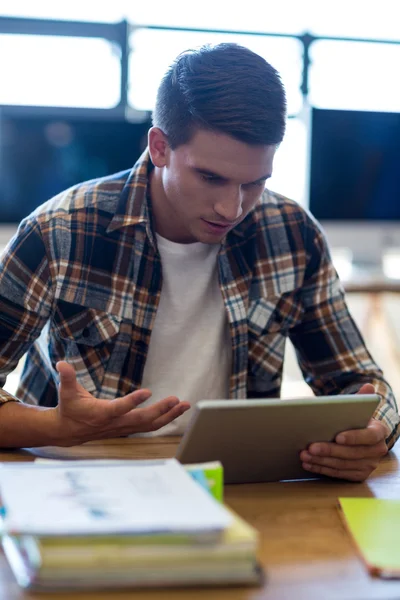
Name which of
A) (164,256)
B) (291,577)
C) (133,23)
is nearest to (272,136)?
(164,256)

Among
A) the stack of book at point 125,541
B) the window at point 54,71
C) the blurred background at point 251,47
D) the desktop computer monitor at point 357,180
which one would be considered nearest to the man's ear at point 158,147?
the stack of book at point 125,541

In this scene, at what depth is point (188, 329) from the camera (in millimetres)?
1470

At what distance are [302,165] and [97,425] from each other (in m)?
2.29

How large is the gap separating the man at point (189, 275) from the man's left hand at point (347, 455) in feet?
0.36

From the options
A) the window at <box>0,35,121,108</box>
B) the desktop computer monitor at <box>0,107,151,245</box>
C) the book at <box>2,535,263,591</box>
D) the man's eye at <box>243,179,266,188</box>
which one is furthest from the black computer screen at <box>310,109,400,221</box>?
the book at <box>2,535,263,591</box>

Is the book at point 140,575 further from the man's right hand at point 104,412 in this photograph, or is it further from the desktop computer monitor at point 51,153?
the desktop computer monitor at point 51,153

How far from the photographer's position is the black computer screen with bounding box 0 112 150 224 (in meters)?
2.81

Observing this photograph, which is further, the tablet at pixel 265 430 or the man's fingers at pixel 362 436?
the man's fingers at pixel 362 436

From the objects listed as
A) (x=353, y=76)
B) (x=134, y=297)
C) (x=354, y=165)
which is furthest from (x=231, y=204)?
(x=353, y=76)

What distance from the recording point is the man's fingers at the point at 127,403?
953 millimetres

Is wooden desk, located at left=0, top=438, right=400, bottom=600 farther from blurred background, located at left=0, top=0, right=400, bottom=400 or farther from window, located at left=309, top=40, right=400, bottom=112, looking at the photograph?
window, located at left=309, top=40, right=400, bottom=112

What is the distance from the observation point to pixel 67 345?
1.40 m

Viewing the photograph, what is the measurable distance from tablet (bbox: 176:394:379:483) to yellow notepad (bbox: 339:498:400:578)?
9 cm

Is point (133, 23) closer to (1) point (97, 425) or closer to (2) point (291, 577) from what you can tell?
(1) point (97, 425)
